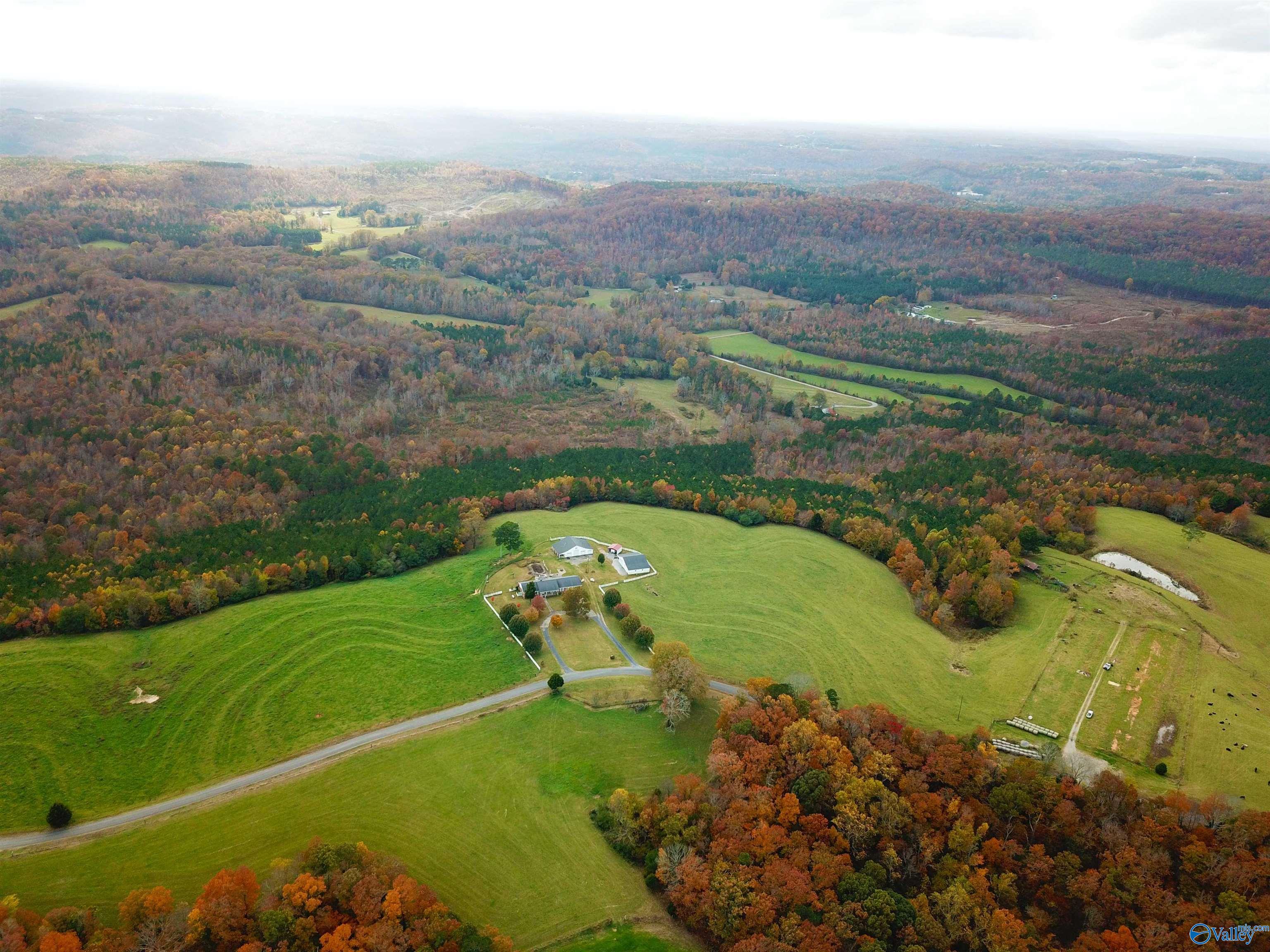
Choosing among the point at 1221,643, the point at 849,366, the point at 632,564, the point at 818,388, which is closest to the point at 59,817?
the point at 632,564

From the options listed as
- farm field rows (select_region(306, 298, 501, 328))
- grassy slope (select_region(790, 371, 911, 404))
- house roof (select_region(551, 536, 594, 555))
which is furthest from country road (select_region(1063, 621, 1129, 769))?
farm field rows (select_region(306, 298, 501, 328))

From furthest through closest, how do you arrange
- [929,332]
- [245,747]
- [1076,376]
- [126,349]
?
[929,332] < [1076,376] < [126,349] < [245,747]

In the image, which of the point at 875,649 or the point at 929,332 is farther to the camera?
the point at 929,332

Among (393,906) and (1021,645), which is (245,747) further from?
(1021,645)

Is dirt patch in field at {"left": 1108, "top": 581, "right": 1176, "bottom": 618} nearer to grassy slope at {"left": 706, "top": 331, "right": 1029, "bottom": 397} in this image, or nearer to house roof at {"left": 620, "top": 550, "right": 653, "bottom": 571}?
house roof at {"left": 620, "top": 550, "right": 653, "bottom": 571}

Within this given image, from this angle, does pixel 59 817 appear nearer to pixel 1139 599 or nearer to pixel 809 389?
pixel 1139 599

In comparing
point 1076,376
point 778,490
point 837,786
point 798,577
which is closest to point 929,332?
point 1076,376
